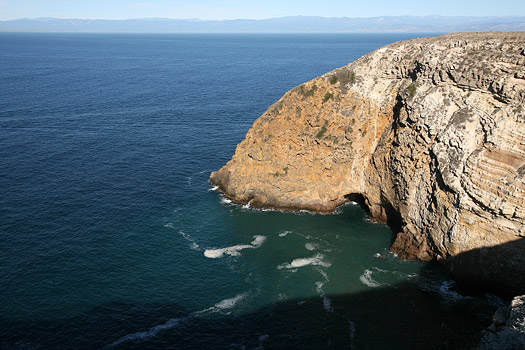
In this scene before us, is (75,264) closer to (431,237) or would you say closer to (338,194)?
(338,194)

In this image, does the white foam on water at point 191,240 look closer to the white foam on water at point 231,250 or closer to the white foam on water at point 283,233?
the white foam on water at point 231,250

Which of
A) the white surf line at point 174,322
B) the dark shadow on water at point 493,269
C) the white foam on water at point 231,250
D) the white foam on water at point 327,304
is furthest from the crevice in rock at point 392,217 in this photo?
the white surf line at point 174,322

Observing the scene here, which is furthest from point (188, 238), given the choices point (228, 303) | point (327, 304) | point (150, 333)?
point (327, 304)

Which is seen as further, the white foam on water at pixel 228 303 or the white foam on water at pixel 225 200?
the white foam on water at pixel 225 200

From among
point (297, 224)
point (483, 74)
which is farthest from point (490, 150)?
point (297, 224)

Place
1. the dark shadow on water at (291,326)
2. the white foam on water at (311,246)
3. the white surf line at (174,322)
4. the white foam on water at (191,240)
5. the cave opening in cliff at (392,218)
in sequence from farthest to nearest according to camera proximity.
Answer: the cave opening in cliff at (392,218)
the white foam on water at (311,246)
the white foam on water at (191,240)
the white surf line at (174,322)
the dark shadow on water at (291,326)

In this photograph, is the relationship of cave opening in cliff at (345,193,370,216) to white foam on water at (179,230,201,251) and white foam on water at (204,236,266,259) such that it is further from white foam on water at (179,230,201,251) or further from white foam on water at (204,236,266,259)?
white foam on water at (179,230,201,251)

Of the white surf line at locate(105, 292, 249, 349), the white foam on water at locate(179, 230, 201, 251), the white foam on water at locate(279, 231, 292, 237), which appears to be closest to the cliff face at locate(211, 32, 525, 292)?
the white foam on water at locate(279, 231, 292, 237)
